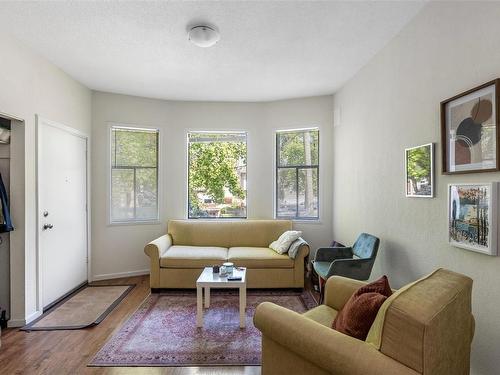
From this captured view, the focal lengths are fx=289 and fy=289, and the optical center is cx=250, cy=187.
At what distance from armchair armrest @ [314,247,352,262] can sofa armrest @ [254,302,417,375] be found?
1759 mm

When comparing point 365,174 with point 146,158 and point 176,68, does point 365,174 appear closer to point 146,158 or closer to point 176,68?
point 176,68

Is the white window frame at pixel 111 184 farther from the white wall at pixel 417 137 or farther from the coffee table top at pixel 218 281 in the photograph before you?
the white wall at pixel 417 137

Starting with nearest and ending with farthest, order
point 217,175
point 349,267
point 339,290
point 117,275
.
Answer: point 339,290, point 349,267, point 117,275, point 217,175

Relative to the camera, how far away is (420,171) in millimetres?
2299

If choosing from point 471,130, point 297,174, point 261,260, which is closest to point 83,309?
point 261,260

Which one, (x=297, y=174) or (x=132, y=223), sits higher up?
(x=297, y=174)

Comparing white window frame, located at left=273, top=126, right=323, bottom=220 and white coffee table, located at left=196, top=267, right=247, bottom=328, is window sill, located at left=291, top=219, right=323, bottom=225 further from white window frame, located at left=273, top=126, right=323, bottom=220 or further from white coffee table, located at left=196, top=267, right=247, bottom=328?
white coffee table, located at left=196, top=267, right=247, bottom=328

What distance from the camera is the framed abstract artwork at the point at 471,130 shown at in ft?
5.32

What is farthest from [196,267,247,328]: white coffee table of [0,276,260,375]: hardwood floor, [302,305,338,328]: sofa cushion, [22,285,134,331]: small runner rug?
[22,285,134,331]: small runner rug

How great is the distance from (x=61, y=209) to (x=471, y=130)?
159 inches

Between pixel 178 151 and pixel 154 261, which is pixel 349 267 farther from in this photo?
pixel 178 151

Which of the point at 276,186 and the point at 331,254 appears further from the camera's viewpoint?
the point at 276,186

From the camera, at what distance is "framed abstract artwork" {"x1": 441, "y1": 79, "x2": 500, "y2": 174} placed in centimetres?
162

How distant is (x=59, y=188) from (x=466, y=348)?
3962 millimetres
